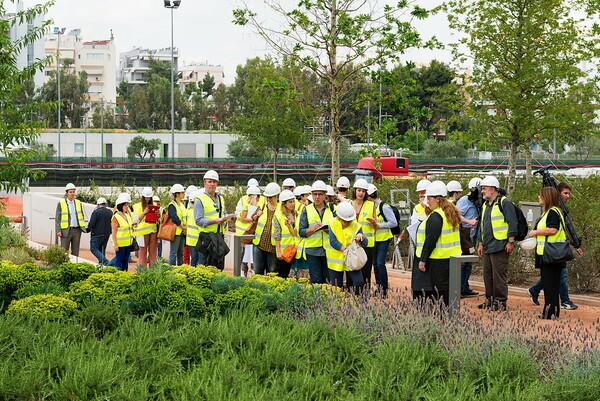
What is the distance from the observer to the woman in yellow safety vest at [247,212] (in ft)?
51.1

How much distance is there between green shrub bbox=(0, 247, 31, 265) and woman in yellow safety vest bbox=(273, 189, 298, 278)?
241 inches

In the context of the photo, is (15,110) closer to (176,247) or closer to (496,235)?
(176,247)

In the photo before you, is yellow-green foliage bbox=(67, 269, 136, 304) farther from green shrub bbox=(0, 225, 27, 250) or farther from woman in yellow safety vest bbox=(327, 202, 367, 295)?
green shrub bbox=(0, 225, 27, 250)

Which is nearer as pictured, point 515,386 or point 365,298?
point 515,386

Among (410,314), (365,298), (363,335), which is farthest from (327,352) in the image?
(365,298)

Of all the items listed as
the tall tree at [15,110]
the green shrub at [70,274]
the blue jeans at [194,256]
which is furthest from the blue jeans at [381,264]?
the tall tree at [15,110]

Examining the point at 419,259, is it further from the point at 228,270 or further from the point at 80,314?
the point at 228,270

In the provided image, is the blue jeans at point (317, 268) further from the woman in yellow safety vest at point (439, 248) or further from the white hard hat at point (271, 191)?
the woman in yellow safety vest at point (439, 248)

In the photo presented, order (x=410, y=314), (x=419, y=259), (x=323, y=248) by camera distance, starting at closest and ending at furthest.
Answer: (x=410, y=314) → (x=419, y=259) → (x=323, y=248)

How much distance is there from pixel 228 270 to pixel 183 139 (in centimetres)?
6961

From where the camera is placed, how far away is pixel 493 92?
93.1 ft

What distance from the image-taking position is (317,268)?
13773mm

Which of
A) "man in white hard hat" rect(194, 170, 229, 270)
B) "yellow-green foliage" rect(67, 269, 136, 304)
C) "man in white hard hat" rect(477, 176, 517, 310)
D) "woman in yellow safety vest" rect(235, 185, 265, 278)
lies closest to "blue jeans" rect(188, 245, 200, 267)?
"man in white hard hat" rect(194, 170, 229, 270)

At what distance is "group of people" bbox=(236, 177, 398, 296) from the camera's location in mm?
12836
